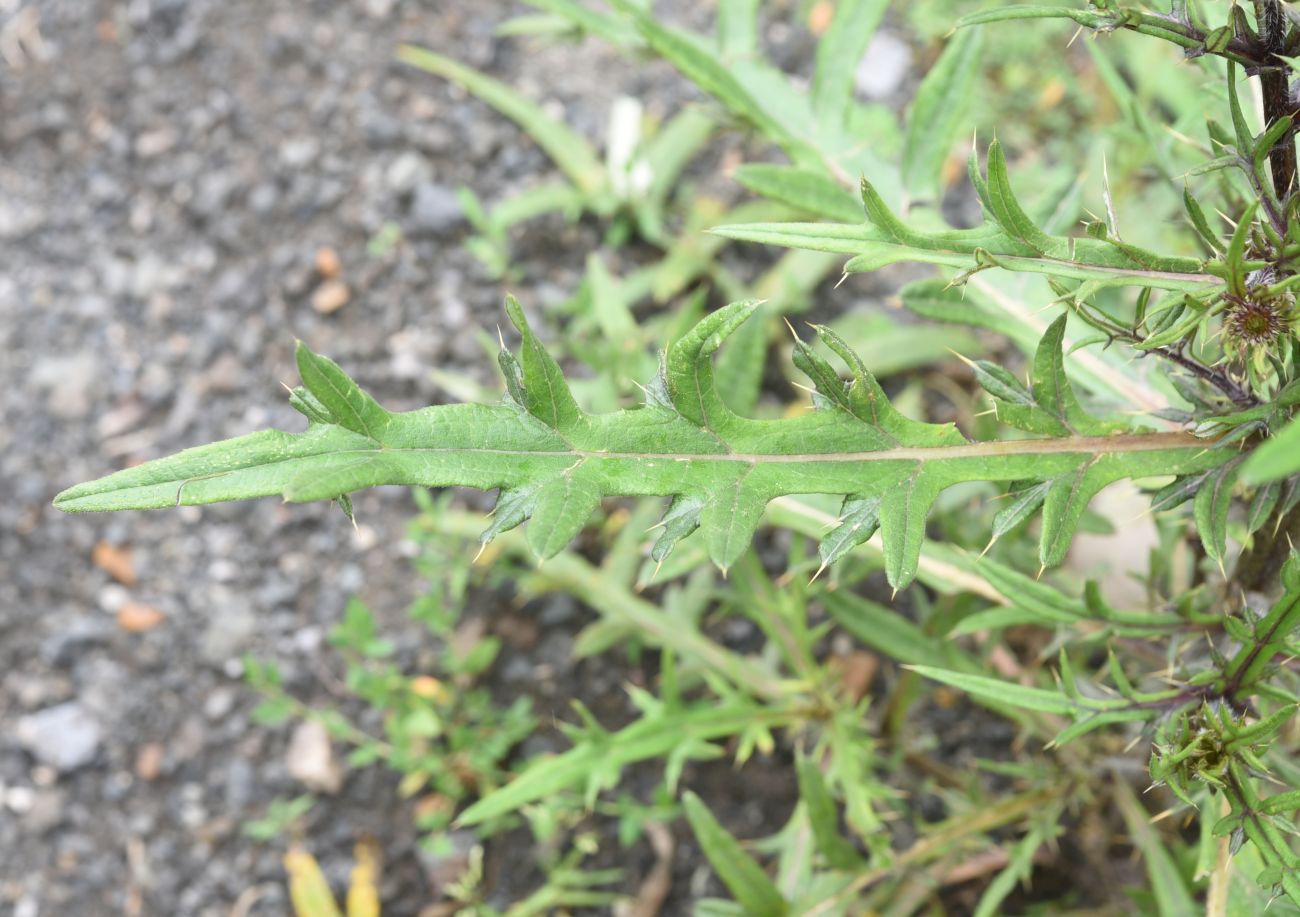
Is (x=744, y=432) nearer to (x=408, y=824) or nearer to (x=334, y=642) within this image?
(x=334, y=642)

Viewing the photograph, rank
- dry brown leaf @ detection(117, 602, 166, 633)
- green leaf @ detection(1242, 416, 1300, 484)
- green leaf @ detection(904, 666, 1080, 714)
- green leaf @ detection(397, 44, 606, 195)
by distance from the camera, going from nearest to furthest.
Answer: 1. green leaf @ detection(1242, 416, 1300, 484)
2. green leaf @ detection(904, 666, 1080, 714)
3. dry brown leaf @ detection(117, 602, 166, 633)
4. green leaf @ detection(397, 44, 606, 195)

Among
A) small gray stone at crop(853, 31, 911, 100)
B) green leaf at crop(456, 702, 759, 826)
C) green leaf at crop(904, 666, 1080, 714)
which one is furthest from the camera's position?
small gray stone at crop(853, 31, 911, 100)

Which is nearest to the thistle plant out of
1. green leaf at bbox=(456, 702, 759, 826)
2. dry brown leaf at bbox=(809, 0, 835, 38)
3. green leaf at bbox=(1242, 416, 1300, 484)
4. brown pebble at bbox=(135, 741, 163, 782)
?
green leaf at bbox=(1242, 416, 1300, 484)

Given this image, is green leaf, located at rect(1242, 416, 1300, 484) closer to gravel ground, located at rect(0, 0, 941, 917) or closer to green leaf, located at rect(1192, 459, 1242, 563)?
green leaf, located at rect(1192, 459, 1242, 563)

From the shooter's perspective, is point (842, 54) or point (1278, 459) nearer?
point (1278, 459)

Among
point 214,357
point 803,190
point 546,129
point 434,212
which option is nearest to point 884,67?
point 546,129

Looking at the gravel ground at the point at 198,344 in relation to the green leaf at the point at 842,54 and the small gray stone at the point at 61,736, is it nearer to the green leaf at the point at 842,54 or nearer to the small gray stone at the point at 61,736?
the small gray stone at the point at 61,736

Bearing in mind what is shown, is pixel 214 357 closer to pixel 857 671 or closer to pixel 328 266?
pixel 328 266
